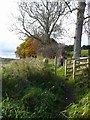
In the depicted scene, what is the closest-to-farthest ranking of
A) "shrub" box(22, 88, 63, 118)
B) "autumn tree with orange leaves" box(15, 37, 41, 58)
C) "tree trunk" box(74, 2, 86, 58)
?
1. "shrub" box(22, 88, 63, 118)
2. "tree trunk" box(74, 2, 86, 58)
3. "autumn tree with orange leaves" box(15, 37, 41, 58)

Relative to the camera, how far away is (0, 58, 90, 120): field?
30.9ft

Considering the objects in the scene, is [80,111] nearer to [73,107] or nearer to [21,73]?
[73,107]

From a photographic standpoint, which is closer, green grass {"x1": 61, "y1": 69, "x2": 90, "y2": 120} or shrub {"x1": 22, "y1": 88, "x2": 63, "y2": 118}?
green grass {"x1": 61, "y1": 69, "x2": 90, "y2": 120}

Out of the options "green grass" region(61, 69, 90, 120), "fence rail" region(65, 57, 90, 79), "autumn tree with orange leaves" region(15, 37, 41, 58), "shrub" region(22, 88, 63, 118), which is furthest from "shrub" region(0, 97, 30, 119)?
"autumn tree with orange leaves" region(15, 37, 41, 58)

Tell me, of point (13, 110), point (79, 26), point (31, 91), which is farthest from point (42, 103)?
point (79, 26)

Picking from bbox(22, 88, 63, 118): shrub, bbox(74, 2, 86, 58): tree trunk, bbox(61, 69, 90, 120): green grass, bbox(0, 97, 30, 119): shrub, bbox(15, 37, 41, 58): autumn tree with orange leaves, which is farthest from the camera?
bbox(15, 37, 41, 58): autumn tree with orange leaves

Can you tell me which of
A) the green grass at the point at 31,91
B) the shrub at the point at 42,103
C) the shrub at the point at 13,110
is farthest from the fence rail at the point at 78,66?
the shrub at the point at 13,110

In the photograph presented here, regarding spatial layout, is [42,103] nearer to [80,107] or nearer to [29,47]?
[80,107]

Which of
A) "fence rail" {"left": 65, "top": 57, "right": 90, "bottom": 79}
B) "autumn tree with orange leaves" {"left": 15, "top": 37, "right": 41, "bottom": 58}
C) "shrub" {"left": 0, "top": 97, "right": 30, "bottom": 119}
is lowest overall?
"shrub" {"left": 0, "top": 97, "right": 30, "bottom": 119}

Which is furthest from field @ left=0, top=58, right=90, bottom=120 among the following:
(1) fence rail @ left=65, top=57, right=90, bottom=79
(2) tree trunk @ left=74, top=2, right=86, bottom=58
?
(2) tree trunk @ left=74, top=2, right=86, bottom=58

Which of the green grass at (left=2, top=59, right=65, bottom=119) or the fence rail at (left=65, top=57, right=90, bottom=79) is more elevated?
the fence rail at (left=65, top=57, right=90, bottom=79)

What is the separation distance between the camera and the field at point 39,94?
30.9 feet

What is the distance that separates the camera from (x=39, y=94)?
10.4m

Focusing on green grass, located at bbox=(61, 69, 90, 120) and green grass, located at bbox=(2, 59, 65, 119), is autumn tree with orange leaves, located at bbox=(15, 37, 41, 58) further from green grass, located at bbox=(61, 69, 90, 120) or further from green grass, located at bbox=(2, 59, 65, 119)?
green grass, located at bbox=(61, 69, 90, 120)
